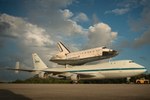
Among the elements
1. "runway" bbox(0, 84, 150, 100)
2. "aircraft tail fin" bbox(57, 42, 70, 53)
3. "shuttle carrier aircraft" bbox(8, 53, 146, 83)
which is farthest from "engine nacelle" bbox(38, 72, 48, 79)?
"aircraft tail fin" bbox(57, 42, 70, 53)

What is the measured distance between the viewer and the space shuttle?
209ft

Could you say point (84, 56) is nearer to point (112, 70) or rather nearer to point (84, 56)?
point (84, 56)

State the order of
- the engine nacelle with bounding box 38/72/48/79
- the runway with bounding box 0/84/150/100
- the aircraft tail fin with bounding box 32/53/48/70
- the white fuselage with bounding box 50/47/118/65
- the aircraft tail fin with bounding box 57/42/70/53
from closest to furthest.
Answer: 1. the runway with bounding box 0/84/150/100
2. the engine nacelle with bounding box 38/72/48/79
3. the aircraft tail fin with bounding box 32/53/48/70
4. the white fuselage with bounding box 50/47/118/65
5. the aircraft tail fin with bounding box 57/42/70/53

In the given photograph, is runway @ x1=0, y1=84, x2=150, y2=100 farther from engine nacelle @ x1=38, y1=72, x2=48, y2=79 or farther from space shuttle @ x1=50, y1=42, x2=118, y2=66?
space shuttle @ x1=50, y1=42, x2=118, y2=66

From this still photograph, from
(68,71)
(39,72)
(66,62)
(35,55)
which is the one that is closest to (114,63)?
(68,71)

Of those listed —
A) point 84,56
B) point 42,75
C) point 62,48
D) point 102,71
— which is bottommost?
point 42,75

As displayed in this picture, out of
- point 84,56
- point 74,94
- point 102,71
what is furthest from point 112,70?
point 84,56

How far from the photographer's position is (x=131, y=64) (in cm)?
Answer: 3634

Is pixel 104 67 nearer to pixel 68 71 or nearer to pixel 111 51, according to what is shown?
pixel 68 71

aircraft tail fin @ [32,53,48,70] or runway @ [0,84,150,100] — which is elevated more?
aircraft tail fin @ [32,53,48,70]

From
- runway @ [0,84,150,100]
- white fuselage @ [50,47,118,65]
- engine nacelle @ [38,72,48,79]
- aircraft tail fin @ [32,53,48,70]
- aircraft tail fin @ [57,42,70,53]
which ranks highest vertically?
aircraft tail fin @ [57,42,70,53]

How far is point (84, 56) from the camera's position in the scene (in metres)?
67.9

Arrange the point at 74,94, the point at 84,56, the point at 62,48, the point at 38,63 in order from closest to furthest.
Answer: the point at 74,94 < the point at 38,63 < the point at 84,56 < the point at 62,48

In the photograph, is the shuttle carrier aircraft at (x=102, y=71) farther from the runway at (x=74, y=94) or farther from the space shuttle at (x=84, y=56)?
the space shuttle at (x=84, y=56)
